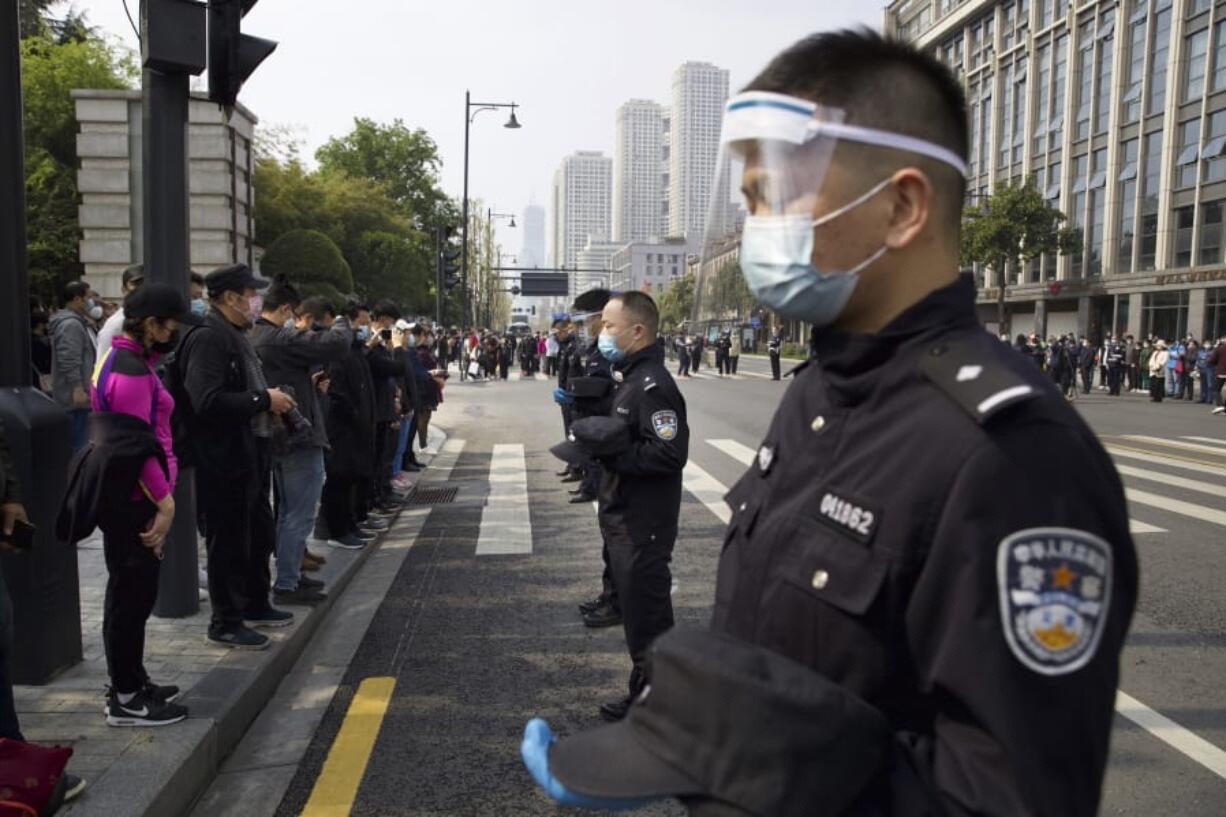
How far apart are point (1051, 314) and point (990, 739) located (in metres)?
51.5

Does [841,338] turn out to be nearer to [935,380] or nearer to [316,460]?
[935,380]

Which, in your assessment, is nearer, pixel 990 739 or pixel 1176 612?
pixel 990 739

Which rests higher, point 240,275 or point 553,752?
point 240,275

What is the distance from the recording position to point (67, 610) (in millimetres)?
4277

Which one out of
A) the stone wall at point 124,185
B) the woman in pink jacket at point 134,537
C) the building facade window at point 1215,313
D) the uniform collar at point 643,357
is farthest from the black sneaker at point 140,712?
the building facade window at point 1215,313

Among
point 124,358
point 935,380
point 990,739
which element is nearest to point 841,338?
point 935,380

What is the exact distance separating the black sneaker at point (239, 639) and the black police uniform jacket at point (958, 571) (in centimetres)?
404

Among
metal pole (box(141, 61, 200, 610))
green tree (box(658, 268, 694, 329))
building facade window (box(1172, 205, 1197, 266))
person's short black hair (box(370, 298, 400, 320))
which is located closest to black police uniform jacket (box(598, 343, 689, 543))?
metal pole (box(141, 61, 200, 610))

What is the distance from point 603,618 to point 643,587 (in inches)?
58.3

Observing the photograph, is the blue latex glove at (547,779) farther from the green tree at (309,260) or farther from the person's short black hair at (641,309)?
the green tree at (309,260)

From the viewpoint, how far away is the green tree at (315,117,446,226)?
6144cm

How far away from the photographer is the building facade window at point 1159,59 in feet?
121

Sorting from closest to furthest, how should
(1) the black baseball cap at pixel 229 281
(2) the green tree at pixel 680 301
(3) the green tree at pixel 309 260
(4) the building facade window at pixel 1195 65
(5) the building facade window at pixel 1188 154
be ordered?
(1) the black baseball cap at pixel 229 281 < (3) the green tree at pixel 309 260 < (4) the building facade window at pixel 1195 65 < (5) the building facade window at pixel 1188 154 < (2) the green tree at pixel 680 301

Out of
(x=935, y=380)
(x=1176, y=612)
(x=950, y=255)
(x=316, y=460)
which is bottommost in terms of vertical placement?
(x=1176, y=612)
